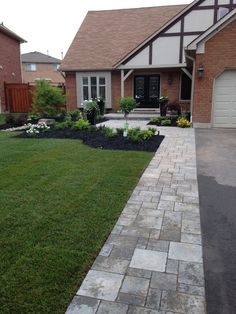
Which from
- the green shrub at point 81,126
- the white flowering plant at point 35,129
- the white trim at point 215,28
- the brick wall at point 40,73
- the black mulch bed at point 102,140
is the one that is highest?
the brick wall at point 40,73

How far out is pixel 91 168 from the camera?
582 cm

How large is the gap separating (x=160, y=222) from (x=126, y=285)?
126cm

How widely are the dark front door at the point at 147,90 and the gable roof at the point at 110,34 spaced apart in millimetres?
1820

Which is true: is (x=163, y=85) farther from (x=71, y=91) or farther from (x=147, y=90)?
(x=71, y=91)

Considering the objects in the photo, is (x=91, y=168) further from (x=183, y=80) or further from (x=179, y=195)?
(x=183, y=80)

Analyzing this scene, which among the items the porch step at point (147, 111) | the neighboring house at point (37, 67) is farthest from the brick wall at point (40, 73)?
the porch step at point (147, 111)

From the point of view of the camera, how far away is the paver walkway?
2184mm

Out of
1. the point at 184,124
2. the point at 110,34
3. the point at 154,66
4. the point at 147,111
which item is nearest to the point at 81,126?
the point at 184,124

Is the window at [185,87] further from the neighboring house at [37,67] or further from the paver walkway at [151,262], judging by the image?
the neighboring house at [37,67]

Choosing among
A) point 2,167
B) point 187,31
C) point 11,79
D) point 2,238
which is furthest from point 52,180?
point 11,79

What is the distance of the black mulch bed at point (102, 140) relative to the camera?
7891 mm

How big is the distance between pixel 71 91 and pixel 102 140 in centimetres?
994

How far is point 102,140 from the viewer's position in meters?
8.74

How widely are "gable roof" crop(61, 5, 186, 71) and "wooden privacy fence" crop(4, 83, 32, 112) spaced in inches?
171
